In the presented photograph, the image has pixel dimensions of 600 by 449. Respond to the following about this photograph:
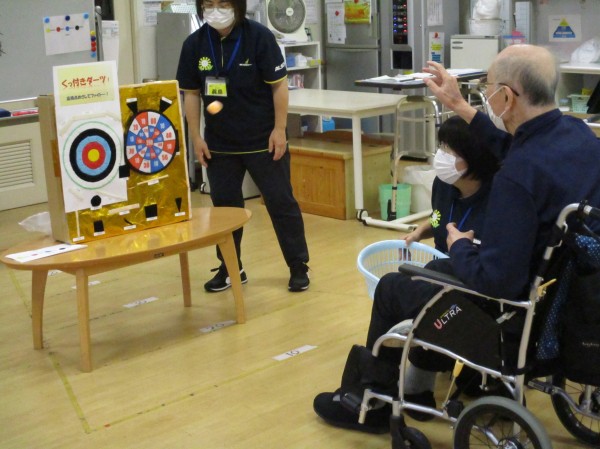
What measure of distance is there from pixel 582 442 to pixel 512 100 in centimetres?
108

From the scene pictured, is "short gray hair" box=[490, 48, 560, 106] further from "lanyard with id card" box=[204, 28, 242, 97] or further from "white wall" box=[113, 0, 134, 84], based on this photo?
"white wall" box=[113, 0, 134, 84]

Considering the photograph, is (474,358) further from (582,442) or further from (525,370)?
(582,442)

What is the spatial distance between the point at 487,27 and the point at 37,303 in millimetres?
4670

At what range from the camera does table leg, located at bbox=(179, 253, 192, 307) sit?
4.07m

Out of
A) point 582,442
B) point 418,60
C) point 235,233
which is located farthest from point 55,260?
point 418,60

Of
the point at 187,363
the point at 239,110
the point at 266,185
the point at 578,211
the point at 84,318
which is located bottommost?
the point at 187,363

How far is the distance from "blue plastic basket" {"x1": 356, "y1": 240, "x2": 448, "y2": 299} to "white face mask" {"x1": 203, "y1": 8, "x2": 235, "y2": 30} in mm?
1426

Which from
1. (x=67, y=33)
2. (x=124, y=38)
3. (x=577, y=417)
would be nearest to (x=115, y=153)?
(x=577, y=417)

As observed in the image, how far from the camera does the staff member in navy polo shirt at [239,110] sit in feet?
13.3

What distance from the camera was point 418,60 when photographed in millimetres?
7305

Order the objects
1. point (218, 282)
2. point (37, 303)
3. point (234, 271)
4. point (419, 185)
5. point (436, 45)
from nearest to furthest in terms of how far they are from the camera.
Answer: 1. point (37, 303)
2. point (234, 271)
3. point (218, 282)
4. point (419, 185)
5. point (436, 45)

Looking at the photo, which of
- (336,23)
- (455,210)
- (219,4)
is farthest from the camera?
(336,23)

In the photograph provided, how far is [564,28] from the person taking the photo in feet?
23.1

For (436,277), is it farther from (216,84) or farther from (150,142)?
(216,84)
